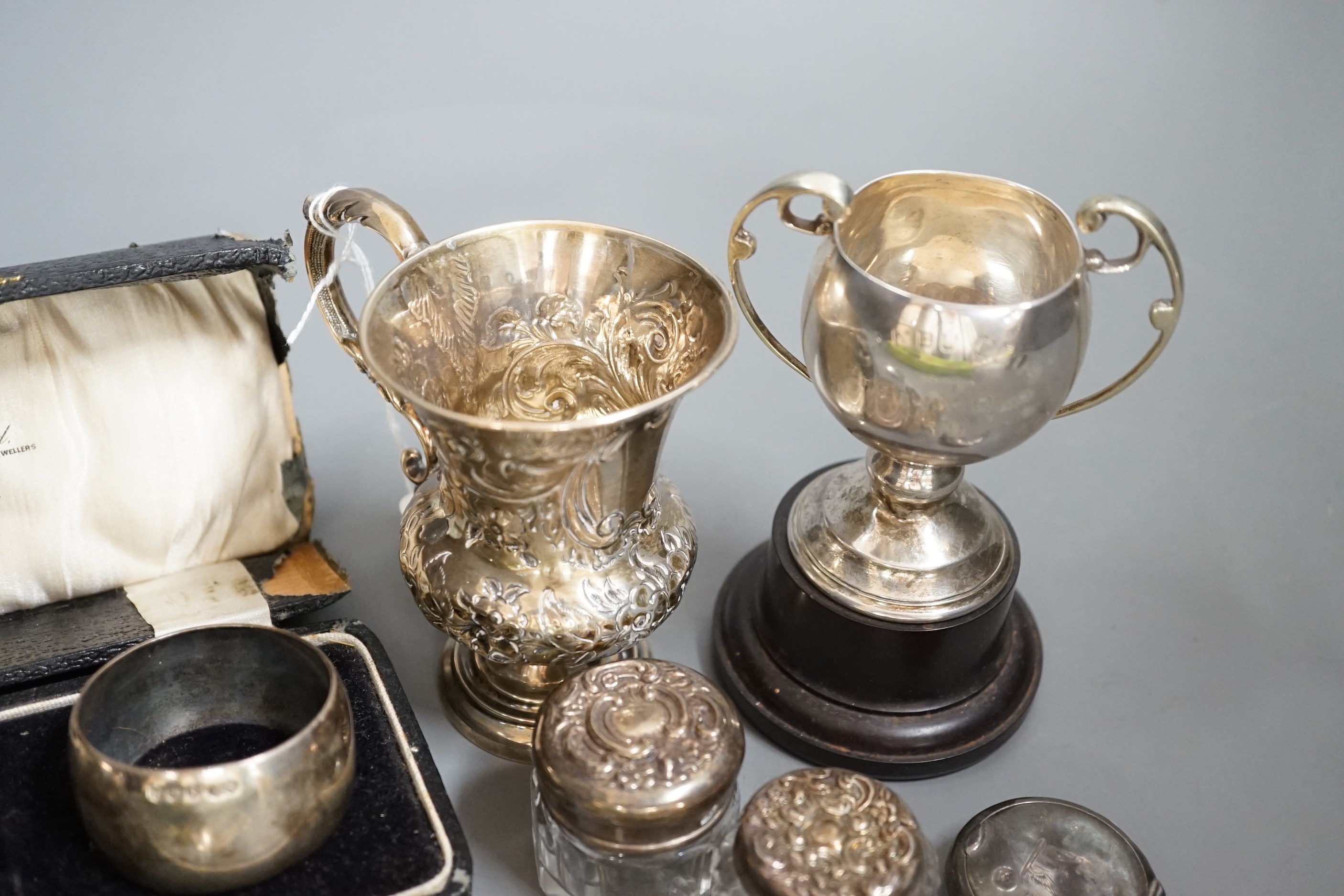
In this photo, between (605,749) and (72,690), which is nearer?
(605,749)

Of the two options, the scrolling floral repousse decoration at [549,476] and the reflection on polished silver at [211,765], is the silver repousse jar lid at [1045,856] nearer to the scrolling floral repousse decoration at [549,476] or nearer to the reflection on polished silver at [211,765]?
the scrolling floral repousse decoration at [549,476]

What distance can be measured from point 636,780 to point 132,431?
2.11 ft

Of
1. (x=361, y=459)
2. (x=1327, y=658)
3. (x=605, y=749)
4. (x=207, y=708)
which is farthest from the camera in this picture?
(x=361, y=459)

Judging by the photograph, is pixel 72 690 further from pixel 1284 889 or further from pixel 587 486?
pixel 1284 889

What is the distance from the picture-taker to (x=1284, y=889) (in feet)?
3.35

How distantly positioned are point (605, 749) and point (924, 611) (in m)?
0.35

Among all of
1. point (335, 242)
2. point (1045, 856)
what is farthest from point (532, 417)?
point (1045, 856)

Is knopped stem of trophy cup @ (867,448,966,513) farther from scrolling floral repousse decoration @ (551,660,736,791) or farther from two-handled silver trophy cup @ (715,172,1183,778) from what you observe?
scrolling floral repousse decoration @ (551,660,736,791)

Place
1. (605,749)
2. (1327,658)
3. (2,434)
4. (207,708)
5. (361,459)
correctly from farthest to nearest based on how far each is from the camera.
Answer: (361,459)
(1327,658)
(2,434)
(207,708)
(605,749)

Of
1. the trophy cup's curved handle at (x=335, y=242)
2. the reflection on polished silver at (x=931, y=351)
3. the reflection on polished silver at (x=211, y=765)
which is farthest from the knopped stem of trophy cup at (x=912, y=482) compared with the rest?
the reflection on polished silver at (x=211, y=765)

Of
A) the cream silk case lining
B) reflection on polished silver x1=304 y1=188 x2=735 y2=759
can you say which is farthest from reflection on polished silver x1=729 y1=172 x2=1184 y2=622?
the cream silk case lining

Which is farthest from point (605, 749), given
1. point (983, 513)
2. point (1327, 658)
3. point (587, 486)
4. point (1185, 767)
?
point (1327, 658)

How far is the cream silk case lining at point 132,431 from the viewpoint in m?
1.12

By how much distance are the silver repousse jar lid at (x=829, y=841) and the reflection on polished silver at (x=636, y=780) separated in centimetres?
4
